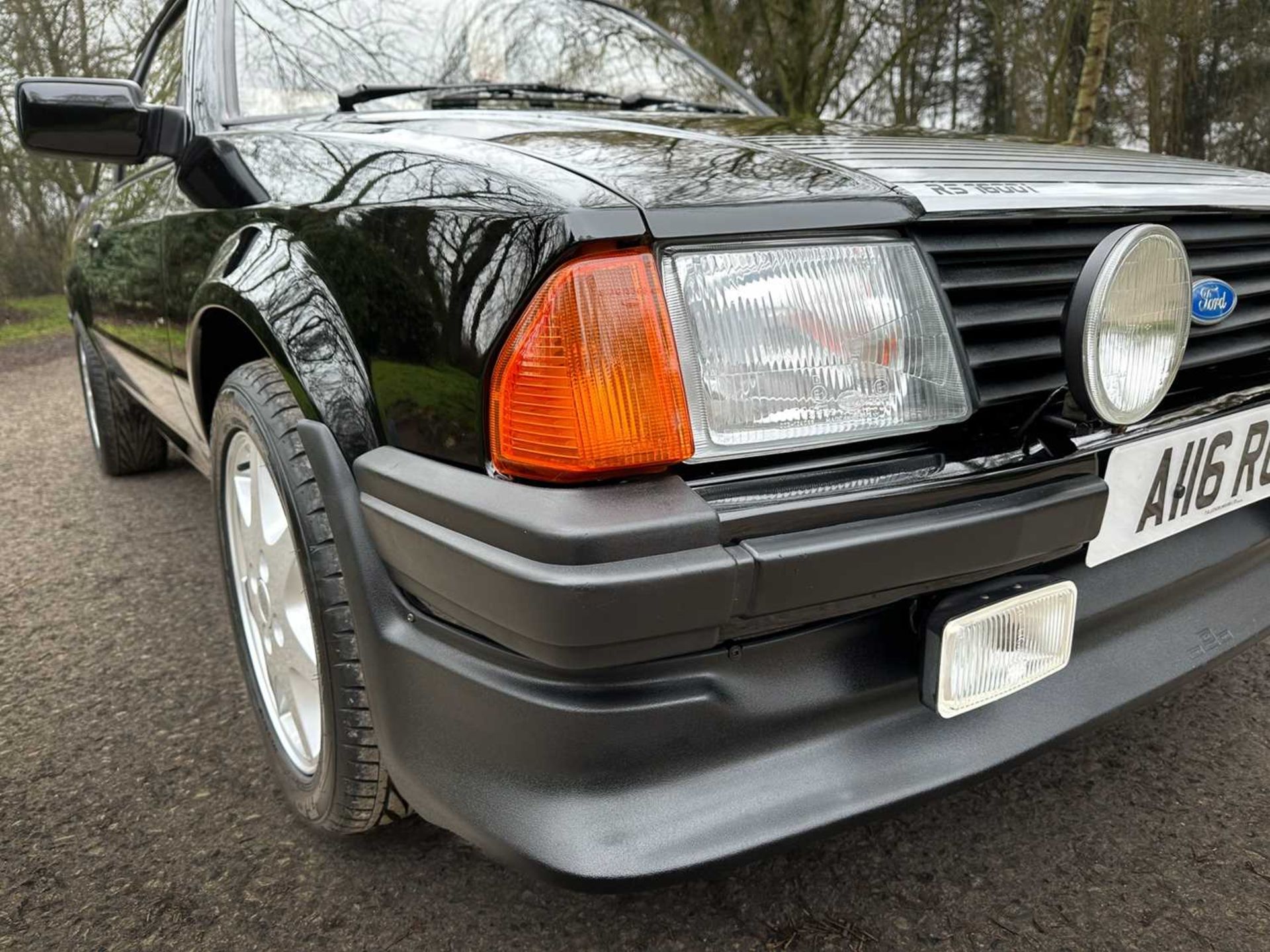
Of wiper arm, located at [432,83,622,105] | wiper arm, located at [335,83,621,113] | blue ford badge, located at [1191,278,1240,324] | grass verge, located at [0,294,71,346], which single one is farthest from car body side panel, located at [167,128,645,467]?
grass verge, located at [0,294,71,346]

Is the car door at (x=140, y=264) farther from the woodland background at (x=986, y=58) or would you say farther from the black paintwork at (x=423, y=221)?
the woodland background at (x=986, y=58)

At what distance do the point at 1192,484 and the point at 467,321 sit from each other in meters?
1.03

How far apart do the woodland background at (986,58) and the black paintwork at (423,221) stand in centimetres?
776

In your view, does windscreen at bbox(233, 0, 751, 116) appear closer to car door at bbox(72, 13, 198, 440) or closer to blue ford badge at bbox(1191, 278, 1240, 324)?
→ car door at bbox(72, 13, 198, 440)

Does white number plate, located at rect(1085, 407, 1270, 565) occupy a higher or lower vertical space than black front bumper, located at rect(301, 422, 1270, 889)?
higher

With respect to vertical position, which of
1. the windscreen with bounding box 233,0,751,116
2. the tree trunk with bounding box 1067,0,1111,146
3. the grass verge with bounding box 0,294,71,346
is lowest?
the grass verge with bounding box 0,294,71,346

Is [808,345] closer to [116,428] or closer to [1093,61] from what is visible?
[116,428]

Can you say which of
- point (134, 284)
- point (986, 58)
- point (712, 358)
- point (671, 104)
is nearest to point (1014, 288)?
point (712, 358)

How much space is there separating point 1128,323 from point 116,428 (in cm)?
371

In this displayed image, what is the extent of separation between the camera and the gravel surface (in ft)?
4.42

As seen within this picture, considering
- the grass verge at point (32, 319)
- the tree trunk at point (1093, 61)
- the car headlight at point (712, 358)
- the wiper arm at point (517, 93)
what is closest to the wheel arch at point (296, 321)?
the car headlight at point (712, 358)

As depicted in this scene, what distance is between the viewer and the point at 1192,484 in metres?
1.34

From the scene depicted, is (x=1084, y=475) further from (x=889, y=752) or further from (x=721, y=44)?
(x=721, y=44)

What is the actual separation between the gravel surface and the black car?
153mm
